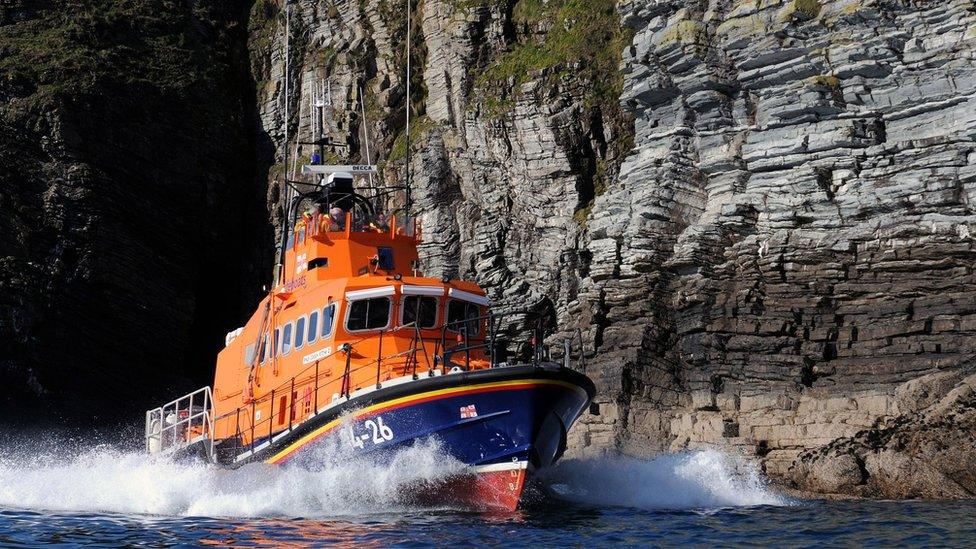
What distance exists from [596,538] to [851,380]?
1127 cm

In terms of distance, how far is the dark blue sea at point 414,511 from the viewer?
12.6m

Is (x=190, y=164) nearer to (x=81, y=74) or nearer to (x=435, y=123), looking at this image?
(x=81, y=74)

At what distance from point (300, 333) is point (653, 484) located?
5.57 meters

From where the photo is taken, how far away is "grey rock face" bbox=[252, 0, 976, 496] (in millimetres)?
21844

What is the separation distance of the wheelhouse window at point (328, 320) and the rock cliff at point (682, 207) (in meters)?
8.61

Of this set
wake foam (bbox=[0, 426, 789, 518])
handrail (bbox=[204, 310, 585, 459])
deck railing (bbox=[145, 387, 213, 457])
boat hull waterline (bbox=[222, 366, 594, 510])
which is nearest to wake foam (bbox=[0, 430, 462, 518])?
wake foam (bbox=[0, 426, 789, 518])

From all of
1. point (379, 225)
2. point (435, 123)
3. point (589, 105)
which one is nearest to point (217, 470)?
point (379, 225)

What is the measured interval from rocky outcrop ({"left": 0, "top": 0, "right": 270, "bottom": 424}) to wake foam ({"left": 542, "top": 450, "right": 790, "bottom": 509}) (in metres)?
17.9

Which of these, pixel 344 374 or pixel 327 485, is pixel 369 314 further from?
pixel 327 485

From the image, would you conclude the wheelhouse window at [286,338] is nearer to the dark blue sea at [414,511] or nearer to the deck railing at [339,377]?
the deck railing at [339,377]

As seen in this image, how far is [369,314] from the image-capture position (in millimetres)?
16656

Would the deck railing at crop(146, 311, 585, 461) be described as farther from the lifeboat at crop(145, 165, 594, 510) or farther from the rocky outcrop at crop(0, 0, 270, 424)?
the rocky outcrop at crop(0, 0, 270, 424)

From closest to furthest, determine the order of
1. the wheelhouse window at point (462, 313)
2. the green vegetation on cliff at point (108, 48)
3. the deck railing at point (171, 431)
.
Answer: the wheelhouse window at point (462, 313), the deck railing at point (171, 431), the green vegetation on cliff at point (108, 48)

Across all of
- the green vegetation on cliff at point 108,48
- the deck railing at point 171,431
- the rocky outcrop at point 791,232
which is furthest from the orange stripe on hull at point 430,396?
the green vegetation on cliff at point 108,48
